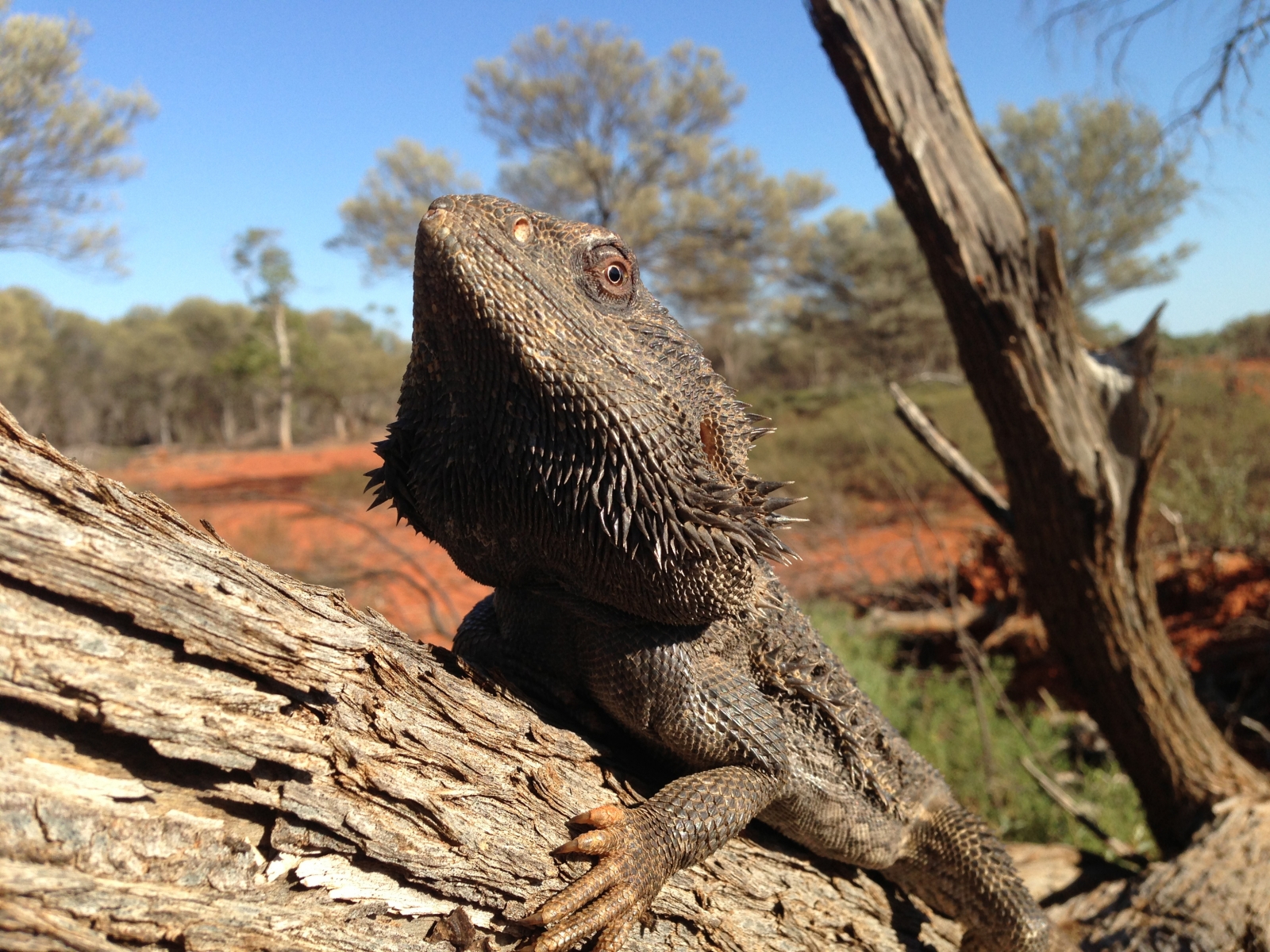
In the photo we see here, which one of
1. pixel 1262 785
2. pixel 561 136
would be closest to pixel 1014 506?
pixel 1262 785

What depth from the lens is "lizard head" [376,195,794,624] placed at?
69.6 inches

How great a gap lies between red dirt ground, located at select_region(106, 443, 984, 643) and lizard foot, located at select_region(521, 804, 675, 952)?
4694 millimetres

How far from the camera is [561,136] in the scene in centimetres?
2670

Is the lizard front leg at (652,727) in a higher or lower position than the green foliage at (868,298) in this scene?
lower

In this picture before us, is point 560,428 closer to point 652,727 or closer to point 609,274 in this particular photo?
point 609,274

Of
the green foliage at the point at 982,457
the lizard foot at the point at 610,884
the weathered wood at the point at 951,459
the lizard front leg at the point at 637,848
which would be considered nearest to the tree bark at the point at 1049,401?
the weathered wood at the point at 951,459

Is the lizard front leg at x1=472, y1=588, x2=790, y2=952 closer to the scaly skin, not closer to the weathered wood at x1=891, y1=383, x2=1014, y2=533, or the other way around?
the scaly skin

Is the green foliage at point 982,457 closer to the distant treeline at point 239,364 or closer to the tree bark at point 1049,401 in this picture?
the tree bark at point 1049,401

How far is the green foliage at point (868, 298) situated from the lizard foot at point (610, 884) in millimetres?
28498

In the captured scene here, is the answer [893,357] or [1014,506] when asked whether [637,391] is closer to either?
[1014,506]

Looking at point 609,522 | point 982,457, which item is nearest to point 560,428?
point 609,522

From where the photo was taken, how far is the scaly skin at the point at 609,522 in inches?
69.8

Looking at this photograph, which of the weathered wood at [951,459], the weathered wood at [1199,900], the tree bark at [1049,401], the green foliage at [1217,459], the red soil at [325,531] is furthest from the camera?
the green foliage at [1217,459]

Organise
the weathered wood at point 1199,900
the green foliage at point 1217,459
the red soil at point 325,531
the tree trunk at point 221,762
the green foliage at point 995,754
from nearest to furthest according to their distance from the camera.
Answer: the tree trunk at point 221,762 → the weathered wood at point 1199,900 → the green foliage at point 995,754 → the red soil at point 325,531 → the green foliage at point 1217,459
